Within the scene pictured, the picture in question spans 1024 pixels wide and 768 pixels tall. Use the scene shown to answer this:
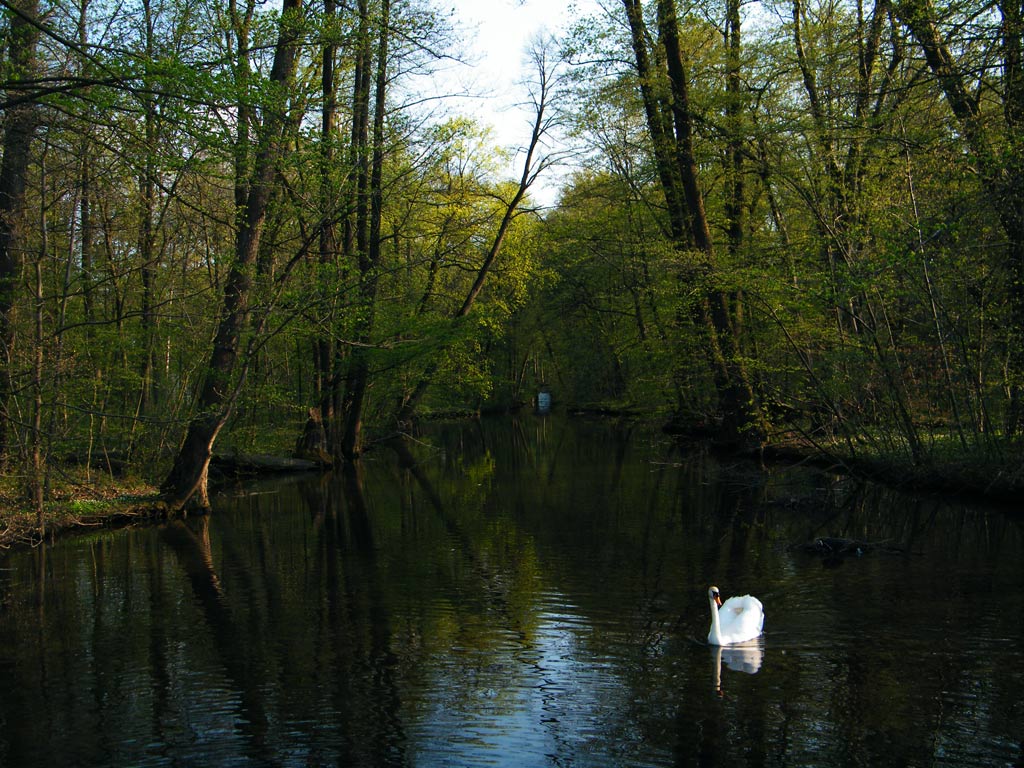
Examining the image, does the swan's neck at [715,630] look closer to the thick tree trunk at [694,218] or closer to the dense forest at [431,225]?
the dense forest at [431,225]

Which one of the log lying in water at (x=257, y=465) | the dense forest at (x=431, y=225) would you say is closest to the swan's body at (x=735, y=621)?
the dense forest at (x=431, y=225)

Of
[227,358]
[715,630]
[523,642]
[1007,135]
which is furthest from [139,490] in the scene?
[1007,135]

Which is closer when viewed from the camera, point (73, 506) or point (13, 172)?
point (13, 172)

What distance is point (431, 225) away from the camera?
25.1 meters

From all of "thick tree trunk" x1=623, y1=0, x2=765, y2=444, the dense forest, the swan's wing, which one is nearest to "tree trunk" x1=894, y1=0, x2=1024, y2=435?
the dense forest

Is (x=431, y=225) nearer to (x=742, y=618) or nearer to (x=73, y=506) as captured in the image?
(x=73, y=506)

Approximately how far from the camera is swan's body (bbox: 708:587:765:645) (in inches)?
265

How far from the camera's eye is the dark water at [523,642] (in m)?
5.26

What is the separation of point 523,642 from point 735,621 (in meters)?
1.74

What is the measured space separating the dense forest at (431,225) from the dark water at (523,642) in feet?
7.03

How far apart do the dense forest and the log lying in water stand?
0.83m

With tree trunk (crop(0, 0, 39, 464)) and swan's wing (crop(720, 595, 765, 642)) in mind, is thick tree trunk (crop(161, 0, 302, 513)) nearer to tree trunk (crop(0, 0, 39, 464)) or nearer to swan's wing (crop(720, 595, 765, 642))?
tree trunk (crop(0, 0, 39, 464))

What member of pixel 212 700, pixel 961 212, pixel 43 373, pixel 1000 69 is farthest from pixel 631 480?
pixel 212 700

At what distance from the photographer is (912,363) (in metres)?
13.4
